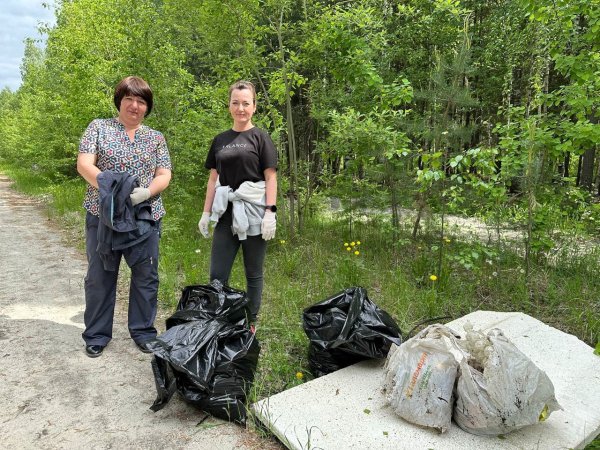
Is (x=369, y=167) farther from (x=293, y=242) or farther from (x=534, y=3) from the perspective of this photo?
(x=534, y=3)

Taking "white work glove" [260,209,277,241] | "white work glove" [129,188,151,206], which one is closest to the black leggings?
"white work glove" [260,209,277,241]

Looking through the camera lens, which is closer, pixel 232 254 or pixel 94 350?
pixel 94 350

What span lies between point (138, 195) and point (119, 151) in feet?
1.13

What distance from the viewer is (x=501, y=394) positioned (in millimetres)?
2035

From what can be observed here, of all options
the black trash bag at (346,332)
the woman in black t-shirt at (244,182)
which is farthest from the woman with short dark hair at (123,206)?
the black trash bag at (346,332)

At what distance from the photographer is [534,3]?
3822 millimetres

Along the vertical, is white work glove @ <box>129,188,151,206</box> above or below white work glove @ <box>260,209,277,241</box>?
above

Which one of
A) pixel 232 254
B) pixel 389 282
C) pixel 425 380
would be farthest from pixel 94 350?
pixel 389 282

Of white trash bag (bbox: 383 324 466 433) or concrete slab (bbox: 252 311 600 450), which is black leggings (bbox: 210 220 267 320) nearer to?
concrete slab (bbox: 252 311 600 450)

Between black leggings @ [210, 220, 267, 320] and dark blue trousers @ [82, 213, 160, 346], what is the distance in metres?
0.44

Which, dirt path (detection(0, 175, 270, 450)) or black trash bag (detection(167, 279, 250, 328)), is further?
black trash bag (detection(167, 279, 250, 328))

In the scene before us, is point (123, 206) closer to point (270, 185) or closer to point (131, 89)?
point (131, 89)

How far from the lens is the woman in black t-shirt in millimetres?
3057

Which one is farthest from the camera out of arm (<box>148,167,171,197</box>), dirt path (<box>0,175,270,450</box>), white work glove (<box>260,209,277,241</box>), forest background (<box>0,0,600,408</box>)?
forest background (<box>0,0,600,408</box>)
